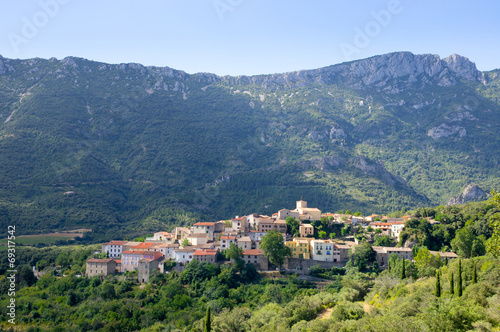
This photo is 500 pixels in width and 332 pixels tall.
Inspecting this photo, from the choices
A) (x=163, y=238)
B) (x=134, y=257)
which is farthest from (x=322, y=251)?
(x=163, y=238)

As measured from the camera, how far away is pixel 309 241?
67.2m

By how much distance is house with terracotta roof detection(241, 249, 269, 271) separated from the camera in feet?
209

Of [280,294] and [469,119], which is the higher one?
[469,119]

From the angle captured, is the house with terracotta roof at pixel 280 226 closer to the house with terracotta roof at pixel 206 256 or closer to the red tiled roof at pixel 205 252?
the red tiled roof at pixel 205 252

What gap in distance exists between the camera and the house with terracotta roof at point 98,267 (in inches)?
2522

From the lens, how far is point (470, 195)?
14700 cm

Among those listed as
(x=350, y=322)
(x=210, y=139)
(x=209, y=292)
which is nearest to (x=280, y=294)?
(x=209, y=292)

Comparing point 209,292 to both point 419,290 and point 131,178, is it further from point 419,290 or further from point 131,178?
point 131,178

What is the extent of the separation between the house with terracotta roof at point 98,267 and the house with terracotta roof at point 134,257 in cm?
193

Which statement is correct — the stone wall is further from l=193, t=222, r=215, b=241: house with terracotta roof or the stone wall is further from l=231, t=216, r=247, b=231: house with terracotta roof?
l=193, t=222, r=215, b=241: house with terracotta roof

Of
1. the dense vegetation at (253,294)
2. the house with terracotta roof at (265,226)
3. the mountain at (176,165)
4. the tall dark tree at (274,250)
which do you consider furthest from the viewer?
the mountain at (176,165)

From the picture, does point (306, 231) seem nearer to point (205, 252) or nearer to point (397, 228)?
point (397, 228)

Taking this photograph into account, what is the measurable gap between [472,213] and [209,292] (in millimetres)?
44000

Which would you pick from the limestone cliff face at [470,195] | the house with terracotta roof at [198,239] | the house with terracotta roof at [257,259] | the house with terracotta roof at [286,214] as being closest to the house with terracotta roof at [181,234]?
the house with terracotta roof at [198,239]
